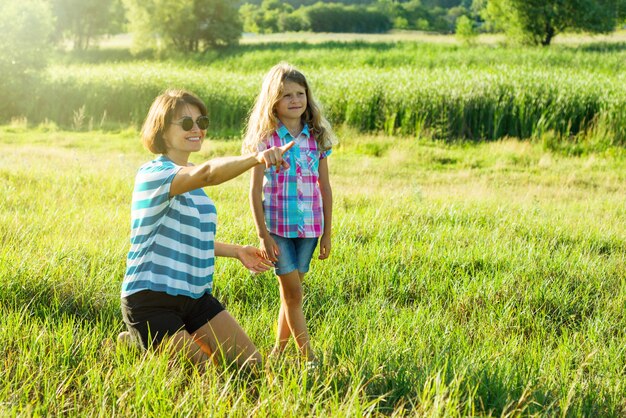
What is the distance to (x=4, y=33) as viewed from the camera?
67.6ft

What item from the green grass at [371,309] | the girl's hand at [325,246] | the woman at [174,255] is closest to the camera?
the green grass at [371,309]

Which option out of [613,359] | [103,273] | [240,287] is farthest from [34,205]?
[613,359]

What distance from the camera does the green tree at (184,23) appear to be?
48.4 metres

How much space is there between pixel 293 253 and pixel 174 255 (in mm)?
750

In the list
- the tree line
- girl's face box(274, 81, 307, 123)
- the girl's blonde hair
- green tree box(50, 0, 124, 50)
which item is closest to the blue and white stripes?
the girl's blonde hair

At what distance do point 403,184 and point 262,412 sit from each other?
26.6ft

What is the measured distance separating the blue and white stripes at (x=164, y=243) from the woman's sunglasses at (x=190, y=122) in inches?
6.9

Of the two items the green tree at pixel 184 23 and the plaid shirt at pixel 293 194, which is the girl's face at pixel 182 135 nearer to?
the plaid shirt at pixel 293 194

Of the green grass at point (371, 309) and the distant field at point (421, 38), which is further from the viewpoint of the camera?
the distant field at point (421, 38)

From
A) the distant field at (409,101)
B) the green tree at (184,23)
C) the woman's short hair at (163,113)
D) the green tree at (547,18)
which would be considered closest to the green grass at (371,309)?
the woman's short hair at (163,113)

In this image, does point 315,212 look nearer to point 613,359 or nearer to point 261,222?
point 261,222

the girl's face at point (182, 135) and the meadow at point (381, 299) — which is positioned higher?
the girl's face at point (182, 135)

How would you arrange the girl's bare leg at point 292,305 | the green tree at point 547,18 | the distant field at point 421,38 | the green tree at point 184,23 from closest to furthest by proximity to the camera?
the girl's bare leg at point 292,305
the green tree at point 547,18
the green tree at point 184,23
the distant field at point 421,38

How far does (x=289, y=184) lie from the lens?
3.69 meters
